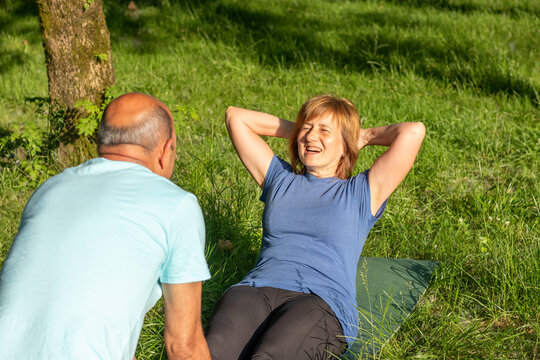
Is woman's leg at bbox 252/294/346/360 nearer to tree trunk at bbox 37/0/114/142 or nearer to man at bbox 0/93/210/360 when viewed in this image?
man at bbox 0/93/210/360

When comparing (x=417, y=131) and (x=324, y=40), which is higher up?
(x=417, y=131)

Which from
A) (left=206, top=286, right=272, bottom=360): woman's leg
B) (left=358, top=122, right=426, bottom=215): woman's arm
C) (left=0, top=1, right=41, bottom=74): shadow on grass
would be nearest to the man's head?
(left=206, top=286, right=272, bottom=360): woman's leg

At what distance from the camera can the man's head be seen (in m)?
Answer: 1.83

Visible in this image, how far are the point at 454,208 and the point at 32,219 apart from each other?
3.31 metres

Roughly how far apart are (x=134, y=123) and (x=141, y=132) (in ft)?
0.13

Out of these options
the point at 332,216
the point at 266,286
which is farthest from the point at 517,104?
the point at 266,286

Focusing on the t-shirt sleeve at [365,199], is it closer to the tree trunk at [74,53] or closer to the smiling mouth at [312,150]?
the smiling mouth at [312,150]

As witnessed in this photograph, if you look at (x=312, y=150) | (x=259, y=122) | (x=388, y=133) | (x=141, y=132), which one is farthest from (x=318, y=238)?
(x=141, y=132)

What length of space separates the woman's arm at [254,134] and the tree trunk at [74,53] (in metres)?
1.48

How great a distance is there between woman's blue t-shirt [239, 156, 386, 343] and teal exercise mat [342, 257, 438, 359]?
10cm

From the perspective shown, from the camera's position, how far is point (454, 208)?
13.6 feet

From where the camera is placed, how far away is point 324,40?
24.5 feet

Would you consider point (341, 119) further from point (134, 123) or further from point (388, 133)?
point (134, 123)

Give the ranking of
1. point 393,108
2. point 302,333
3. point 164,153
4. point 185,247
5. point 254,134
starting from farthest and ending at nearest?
point 393,108 < point 254,134 < point 302,333 < point 164,153 < point 185,247
